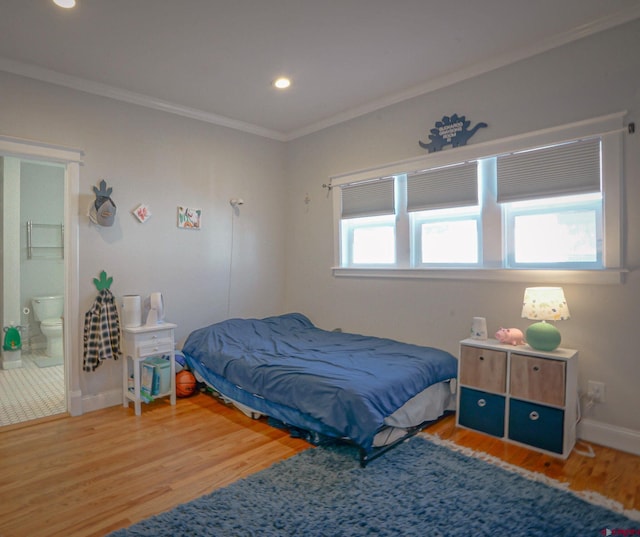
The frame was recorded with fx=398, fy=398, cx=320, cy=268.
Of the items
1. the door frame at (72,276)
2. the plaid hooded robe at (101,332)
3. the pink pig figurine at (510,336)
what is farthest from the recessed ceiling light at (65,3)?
the pink pig figurine at (510,336)

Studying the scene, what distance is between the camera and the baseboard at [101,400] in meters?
3.19

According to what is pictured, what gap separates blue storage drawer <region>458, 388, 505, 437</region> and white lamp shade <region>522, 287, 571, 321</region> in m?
0.59

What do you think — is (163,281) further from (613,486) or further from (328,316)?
(613,486)

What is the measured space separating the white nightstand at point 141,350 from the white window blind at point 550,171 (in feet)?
9.38

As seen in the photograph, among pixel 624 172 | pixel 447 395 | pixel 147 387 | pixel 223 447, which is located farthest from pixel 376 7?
pixel 147 387

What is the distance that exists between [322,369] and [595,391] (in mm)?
1743

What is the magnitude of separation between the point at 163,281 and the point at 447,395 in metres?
2.61

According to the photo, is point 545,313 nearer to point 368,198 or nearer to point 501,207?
point 501,207

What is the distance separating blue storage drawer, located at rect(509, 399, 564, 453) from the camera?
7.77ft

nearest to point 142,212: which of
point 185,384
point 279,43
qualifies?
point 185,384

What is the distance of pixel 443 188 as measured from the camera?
3238 millimetres

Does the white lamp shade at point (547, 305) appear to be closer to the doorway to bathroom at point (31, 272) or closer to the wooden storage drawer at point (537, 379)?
the wooden storage drawer at point (537, 379)

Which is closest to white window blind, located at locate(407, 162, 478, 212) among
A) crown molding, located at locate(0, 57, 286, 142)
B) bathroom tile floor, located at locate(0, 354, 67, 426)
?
crown molding, located at locate(0, 57, 286, 142)

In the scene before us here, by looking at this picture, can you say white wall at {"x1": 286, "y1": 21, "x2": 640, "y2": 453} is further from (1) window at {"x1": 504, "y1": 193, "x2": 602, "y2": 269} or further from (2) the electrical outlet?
(1) window at {"x1": 504, "y1": 193, "x2": 602, "y2": 269}
